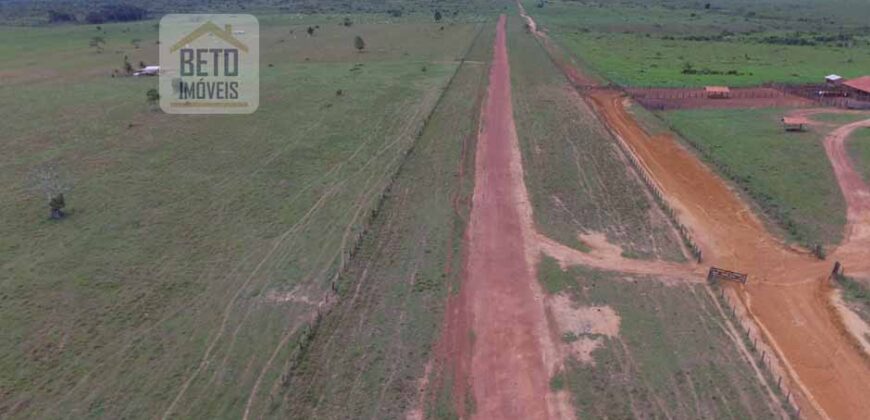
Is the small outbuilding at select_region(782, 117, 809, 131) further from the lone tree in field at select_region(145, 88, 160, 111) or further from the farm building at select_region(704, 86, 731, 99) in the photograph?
the lone tree in field at select_region(145, 88, 160, 111)

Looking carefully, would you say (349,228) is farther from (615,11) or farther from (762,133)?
(615,11)

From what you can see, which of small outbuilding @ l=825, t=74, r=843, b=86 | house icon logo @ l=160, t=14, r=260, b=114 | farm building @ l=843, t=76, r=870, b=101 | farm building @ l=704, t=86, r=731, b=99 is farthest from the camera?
small outbuilding @ l=825, t=74, r=843, b=86

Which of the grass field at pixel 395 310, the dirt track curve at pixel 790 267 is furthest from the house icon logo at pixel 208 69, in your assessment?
the dirt track curve at pixel 790 267

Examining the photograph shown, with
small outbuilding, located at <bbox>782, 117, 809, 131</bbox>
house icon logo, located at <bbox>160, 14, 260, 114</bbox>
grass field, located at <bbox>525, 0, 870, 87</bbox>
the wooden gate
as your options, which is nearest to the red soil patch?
grass field, located at <bbox>525, 0, 870, 87</bbox>

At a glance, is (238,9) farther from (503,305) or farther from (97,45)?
(503,305)

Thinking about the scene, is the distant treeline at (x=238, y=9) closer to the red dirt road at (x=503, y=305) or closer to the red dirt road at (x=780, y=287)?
the red dirt road at (x=780, y=287)
